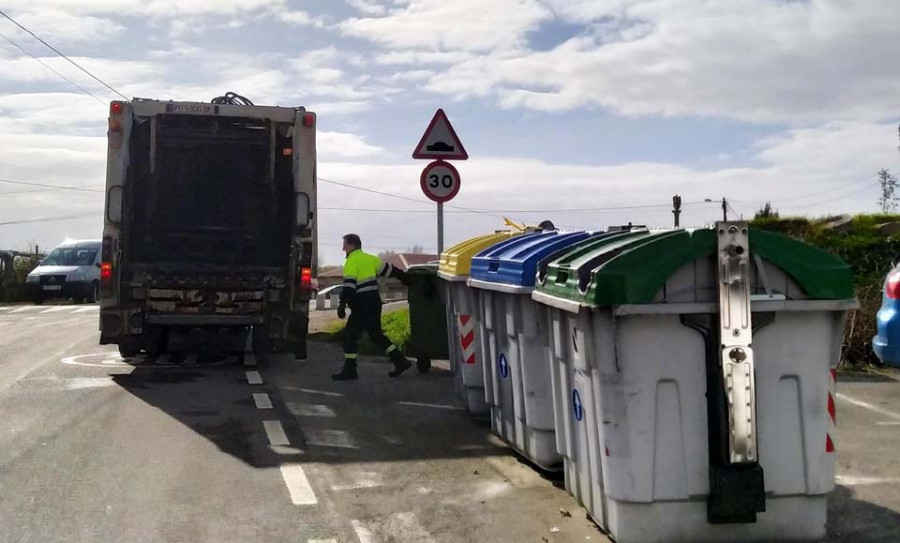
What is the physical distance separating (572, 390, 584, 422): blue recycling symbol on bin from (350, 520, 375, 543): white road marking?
1220 millimetres

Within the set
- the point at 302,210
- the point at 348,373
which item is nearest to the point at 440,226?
the point at 302,210

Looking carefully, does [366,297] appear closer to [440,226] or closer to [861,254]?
[440,226]

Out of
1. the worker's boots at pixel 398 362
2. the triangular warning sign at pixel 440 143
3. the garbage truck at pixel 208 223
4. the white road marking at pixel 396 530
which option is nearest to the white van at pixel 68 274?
the garbage truck at pixel 208 223

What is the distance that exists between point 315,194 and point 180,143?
1.90 metres

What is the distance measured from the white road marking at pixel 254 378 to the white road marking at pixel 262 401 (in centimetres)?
77

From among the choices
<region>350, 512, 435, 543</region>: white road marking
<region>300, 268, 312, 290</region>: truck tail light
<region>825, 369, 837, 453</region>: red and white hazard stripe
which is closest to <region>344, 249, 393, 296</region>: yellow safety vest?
<region>300, 268, 312, 290</region>: truck tail light

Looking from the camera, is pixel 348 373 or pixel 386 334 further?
pixel 386 334

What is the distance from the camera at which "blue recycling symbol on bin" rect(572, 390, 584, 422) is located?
524cm

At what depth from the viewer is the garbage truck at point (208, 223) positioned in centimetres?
1076

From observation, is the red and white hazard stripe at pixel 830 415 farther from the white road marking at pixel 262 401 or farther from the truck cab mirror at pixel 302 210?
the truck cab mirror at pixel 302 210

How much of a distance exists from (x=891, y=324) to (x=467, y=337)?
335 cm

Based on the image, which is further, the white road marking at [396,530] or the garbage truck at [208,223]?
the garbage truck at [208,223]

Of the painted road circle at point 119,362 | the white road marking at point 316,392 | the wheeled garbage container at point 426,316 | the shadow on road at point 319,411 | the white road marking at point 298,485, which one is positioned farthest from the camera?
the painted road circle at point 119,362

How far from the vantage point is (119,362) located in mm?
12133
